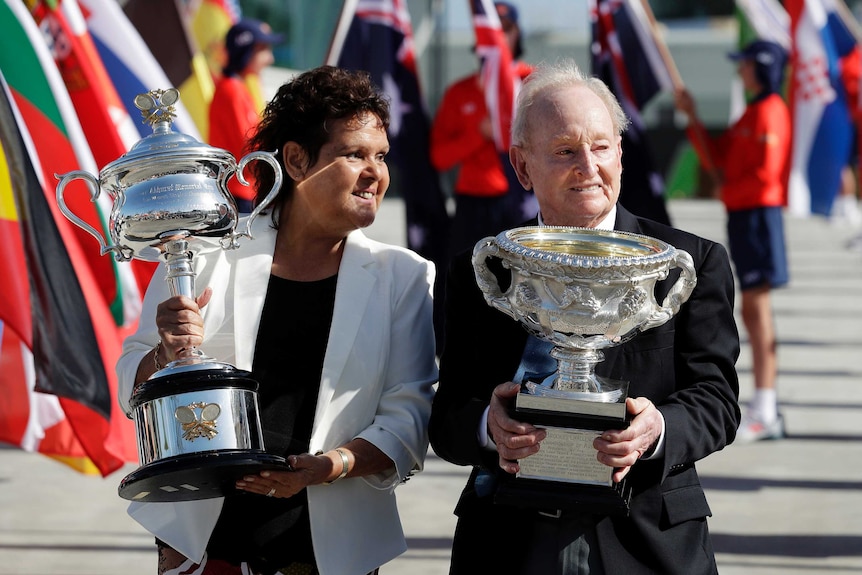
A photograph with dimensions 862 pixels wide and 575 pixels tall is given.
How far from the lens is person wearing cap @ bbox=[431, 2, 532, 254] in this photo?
8.71 m

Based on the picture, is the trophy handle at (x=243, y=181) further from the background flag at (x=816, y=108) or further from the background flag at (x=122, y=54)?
the background flag at (x=816, y=108)

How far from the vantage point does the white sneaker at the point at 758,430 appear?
7555mm

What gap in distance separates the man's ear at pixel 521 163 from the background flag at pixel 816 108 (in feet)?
21.2

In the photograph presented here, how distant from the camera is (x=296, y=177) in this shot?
2936mm

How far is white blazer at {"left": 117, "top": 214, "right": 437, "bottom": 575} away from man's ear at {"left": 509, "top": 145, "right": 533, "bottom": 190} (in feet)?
1.17

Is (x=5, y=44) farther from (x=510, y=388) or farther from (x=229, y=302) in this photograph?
(x=510, y=388)

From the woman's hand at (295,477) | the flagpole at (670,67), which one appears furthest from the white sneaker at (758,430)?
the woman's hand at (295,477)

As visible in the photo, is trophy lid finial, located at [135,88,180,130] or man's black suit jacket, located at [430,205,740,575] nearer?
man's black suit jacket, located at [430,205,740,575]

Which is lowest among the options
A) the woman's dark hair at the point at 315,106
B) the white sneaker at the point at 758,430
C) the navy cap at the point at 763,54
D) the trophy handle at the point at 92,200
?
the white sneaker at the point at 758,430

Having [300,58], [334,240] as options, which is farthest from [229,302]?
[300,58]

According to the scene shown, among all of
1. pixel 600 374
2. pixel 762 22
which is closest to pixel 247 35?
pixel 762 22

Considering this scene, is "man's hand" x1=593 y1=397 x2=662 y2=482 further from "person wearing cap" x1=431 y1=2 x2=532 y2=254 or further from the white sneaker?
"person wearing cap" x1=431 y1=2 x2=532 y2=254

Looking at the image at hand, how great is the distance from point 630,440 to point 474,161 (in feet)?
21.6

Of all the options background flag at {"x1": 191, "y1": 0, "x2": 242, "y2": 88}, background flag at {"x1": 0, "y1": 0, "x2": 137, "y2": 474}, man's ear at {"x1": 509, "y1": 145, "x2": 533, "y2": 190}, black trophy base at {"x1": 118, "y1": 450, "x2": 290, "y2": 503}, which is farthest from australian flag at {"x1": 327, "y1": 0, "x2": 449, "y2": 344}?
black trophy base at {"x1": 118, "y1": 450, "x2": 290, "y2": 503}
